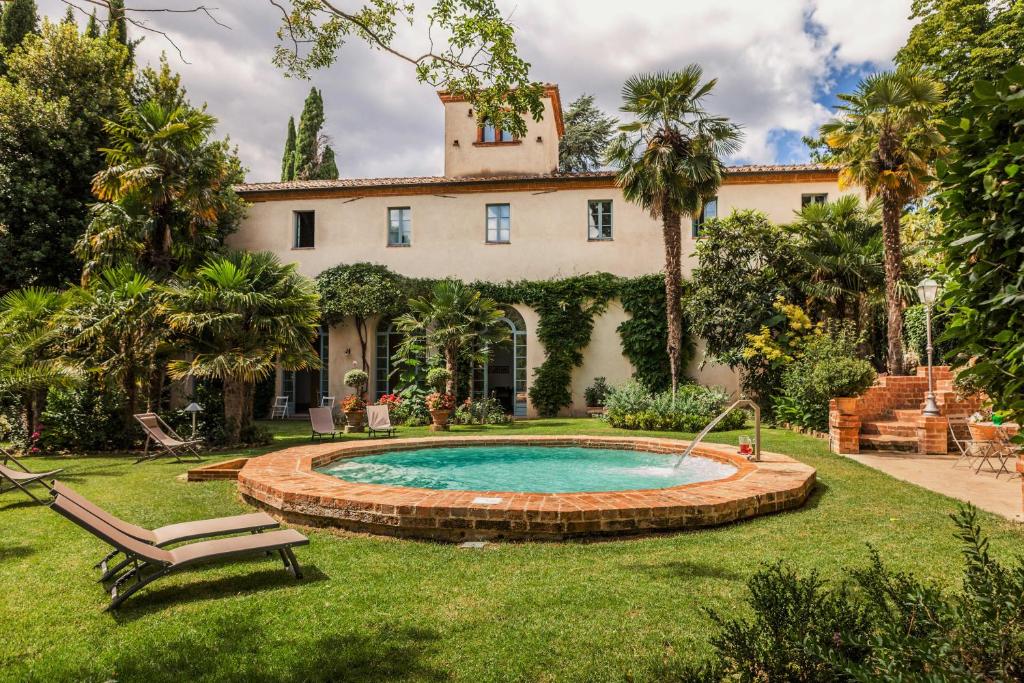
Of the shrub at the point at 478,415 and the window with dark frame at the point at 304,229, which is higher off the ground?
the window with dark frame at the point at 304,229

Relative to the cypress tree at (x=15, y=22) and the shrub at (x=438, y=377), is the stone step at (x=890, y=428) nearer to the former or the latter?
the shrub at (x=438, y=377)

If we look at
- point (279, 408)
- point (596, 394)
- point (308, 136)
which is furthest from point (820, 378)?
point (308, 136)

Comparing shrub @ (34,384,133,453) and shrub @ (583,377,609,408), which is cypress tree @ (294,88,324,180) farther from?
shrub @ (34,384,133,453)

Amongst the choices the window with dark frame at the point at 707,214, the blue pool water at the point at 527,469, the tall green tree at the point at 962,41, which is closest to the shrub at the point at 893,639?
the blue pool water at the point at 527,469

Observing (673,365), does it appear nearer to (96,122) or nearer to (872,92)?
(872,92)

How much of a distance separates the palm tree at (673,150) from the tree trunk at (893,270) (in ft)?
14.1

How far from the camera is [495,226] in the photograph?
20359mm

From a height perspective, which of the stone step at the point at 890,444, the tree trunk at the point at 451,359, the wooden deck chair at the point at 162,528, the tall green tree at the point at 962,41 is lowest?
the stone step at the point at 890,444

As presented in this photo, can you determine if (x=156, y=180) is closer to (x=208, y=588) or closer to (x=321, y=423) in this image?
(x=321, y=423)

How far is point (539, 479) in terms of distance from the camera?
29.0 ft

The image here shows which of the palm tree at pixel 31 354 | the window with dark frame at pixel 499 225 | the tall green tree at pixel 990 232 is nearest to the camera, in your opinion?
the tall green tree at pixel 990 232

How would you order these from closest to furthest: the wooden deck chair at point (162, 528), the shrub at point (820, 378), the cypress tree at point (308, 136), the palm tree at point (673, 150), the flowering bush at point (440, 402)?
the wooden deck chair at point (162, 528)
the shrub at point (820, 378)
the flowering bush at point (440, 402)
the palm tree at point (673, 150)
the cypress tree at point (308, 136)

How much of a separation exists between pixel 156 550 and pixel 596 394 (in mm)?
15738

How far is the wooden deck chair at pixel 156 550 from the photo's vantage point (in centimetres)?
377
